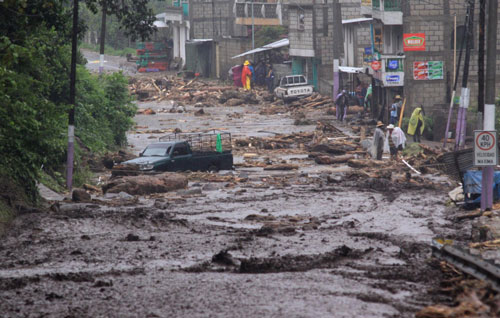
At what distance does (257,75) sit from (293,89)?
45.6ft

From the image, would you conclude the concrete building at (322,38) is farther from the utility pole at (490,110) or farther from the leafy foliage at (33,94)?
the utility pole at (490,110)

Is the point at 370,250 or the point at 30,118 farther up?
the point at 30,118

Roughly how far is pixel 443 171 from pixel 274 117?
78.9ft

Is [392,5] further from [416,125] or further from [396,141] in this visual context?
[396,141]

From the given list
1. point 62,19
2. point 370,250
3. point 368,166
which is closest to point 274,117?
point 368,166

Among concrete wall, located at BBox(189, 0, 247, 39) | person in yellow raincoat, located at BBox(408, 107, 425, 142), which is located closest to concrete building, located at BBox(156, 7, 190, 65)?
concrete wall, located at BBox(189, 0, 247, 39)

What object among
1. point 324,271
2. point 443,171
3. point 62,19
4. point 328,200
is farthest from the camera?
point 443,171

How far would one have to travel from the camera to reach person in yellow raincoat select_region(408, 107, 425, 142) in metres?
36.9

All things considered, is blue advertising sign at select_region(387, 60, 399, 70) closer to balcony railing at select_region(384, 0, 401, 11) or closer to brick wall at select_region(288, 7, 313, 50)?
balcony railing at select_region(384, 0, 401, 11)

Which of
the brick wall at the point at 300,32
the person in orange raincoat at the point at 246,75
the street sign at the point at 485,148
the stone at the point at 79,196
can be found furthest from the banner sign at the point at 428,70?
the person in orange raincoat at the point at 246,75

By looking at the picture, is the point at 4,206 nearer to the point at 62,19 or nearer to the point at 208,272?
the point at 62,19

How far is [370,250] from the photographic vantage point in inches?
579

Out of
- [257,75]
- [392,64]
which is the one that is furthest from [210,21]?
[392,64]

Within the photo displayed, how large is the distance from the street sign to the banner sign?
25.3m
